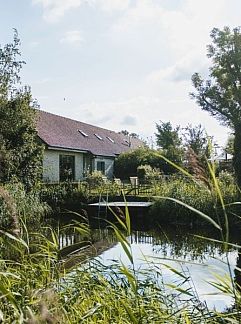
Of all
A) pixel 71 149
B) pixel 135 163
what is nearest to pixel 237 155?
pixel 71 149

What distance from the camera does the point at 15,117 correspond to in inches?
573

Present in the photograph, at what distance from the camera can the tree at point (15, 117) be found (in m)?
14.3

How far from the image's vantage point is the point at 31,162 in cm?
1544

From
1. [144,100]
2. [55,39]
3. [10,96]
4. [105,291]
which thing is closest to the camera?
[105,291]

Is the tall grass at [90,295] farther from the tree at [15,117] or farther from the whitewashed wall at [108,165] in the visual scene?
the whitewashed wall at [108,165]

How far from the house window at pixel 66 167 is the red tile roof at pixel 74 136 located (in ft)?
2.19

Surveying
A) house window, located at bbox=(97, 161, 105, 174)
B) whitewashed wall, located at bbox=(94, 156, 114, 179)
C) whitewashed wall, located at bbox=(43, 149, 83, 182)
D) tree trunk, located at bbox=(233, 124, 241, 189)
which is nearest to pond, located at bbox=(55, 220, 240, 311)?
tree trunk, located at bbox=(233, 124, 241, 189)

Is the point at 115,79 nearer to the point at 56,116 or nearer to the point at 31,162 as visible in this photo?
the point at 31,162

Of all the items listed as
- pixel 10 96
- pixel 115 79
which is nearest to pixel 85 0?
pixel 115 79

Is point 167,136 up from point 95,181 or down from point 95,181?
up

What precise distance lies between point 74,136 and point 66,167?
2.77 meters

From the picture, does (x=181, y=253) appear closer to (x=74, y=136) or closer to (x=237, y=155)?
(x=237, y=155)

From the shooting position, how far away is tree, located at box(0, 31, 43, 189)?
1428 centimetres

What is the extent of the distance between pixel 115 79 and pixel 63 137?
12121 mm
